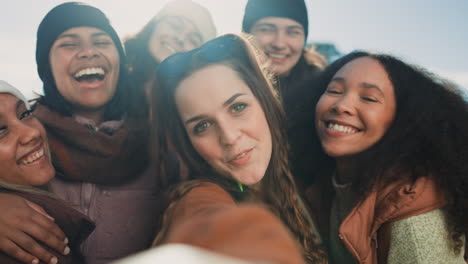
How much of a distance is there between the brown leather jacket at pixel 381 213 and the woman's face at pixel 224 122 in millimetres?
530

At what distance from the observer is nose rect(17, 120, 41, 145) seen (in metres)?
1.35

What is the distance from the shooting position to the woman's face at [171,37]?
2.72 metres

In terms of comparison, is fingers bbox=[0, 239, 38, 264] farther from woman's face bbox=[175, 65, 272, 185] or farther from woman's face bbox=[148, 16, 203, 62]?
woman's face bbox=[148, 16, 203, 62]

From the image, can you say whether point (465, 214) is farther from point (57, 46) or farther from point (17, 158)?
point (57, 46)

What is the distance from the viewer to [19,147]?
1.35m

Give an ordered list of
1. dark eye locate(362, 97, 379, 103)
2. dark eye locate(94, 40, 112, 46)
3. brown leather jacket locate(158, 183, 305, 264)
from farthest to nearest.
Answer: dark eye locate(94, 40, 112, 46) → dark eye locate(362, 97, 379, 103) → brown leather jacket locate(158, 183, 305, 264)

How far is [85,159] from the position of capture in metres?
1.83

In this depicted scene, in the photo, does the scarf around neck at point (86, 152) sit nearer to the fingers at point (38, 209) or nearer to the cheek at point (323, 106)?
the fingers at point (38, 209)

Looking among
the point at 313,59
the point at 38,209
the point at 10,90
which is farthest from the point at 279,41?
the point at 38,209

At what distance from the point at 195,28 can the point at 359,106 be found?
1.87m

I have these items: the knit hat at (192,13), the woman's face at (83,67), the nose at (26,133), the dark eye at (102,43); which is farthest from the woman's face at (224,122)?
the knit hat at (192,13)

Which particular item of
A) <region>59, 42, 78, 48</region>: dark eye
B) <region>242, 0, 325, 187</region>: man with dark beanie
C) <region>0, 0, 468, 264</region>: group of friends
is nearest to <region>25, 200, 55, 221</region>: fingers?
<region>0, 0, 468, 264</region>: group of friends

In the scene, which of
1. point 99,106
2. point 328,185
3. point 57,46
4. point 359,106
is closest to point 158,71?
point 99,106

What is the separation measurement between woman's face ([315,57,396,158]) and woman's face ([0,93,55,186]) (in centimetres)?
158
